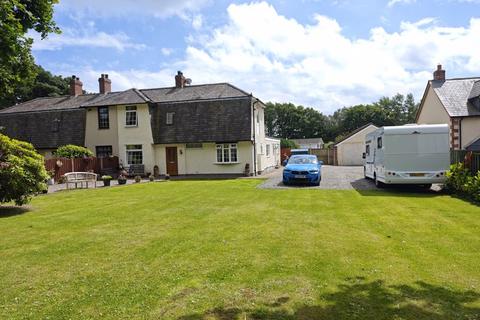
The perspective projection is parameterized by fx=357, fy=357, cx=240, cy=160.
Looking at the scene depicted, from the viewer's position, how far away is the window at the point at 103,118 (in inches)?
1096

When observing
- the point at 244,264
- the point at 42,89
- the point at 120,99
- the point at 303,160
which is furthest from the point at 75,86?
the point at 244,264

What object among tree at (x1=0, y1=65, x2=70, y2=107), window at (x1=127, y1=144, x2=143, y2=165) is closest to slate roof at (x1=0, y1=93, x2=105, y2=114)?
window at (x1=127, y1=144, x2=143, y2=165)

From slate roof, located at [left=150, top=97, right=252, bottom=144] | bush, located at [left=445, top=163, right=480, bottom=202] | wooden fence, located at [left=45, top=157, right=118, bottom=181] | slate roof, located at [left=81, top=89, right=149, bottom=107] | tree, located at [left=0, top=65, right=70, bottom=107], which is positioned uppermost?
tree, located at [left=0, top=65, right=70, bottom=107]

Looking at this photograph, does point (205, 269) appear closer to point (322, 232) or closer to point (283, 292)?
point (283, 292)

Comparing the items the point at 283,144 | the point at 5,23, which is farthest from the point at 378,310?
the point at 283,144

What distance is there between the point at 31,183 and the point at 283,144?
4287 cm

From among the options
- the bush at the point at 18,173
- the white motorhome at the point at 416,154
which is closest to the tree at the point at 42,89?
the bush at the point at 18,173

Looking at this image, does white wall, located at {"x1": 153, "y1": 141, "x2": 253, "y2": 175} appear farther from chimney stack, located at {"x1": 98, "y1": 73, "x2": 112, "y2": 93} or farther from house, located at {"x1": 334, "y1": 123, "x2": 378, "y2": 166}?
house, located at {"x1": 334, "y1": 123, "x2": 378, "y2": 166}

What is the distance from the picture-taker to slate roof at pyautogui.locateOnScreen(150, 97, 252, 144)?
84.6 feet

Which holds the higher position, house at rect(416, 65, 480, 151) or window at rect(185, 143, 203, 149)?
house at rect(416, 65, 480, 151)

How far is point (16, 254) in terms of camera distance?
253 inches

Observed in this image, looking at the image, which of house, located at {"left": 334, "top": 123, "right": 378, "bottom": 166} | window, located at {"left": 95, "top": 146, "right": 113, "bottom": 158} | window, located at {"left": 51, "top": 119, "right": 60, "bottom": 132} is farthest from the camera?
house, located at {"left": 334, "top": 123, "right": 378, "bottom": 166}

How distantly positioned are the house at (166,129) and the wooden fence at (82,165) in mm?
1168

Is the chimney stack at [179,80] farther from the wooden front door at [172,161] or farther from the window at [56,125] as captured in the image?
the window at [56,125]
